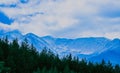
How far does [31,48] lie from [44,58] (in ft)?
46.9

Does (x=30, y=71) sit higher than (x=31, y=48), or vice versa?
(x=31, y=48)

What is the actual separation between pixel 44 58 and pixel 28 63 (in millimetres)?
21004

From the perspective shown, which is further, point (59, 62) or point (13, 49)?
point (59, 62)

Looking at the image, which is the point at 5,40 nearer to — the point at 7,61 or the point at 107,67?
the point at 7,61

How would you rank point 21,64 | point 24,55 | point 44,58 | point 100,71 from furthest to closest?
point 100,71 → point 44,58 → point 24,55 → point 21,64

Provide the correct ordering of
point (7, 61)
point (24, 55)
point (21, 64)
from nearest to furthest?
1. point (7, 61)
2. point (21, 64)
3. point (24, 55)

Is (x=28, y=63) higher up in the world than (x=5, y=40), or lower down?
lower down

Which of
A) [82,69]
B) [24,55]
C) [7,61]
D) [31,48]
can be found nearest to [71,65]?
[82,69]

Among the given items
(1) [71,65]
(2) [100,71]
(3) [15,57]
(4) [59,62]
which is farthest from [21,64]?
(2) [100,71]

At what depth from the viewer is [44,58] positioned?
5591 inches

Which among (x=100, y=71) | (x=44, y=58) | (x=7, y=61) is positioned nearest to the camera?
(x=7, y=61)

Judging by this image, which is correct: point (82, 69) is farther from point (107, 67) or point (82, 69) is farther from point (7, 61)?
Answer: point (7, 61)

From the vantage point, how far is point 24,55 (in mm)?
124250

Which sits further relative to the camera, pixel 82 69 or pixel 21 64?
pixel 82 69
